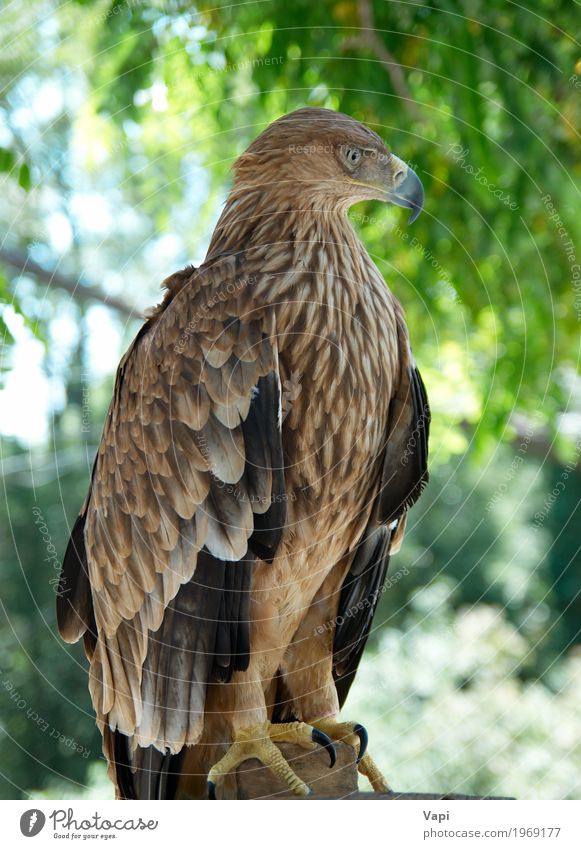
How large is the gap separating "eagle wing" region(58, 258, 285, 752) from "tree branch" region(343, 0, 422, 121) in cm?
175

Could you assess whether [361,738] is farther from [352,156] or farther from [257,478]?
[352,156]

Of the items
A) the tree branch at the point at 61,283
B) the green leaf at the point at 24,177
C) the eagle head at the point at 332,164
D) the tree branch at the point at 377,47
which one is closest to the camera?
the eagle head at the point at 332,164

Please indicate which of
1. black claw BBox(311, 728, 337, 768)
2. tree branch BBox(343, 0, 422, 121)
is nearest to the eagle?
black claw BBox(311, 728, 337, 768)

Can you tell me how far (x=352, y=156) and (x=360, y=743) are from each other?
125 cm

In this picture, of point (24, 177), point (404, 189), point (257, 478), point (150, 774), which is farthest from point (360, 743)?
point (24, 177)

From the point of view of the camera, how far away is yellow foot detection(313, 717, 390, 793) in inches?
77.1

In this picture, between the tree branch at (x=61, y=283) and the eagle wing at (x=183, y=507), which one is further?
the tree branch at (x=61, y=283)

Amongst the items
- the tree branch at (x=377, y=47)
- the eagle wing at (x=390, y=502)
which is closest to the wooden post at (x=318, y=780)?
the eagle wing at (x=390, y=502)

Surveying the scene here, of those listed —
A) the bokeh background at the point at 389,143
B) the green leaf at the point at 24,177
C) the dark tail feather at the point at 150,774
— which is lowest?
the dark tail feather at the point at 150,774

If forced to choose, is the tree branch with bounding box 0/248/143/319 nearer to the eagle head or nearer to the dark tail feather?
the eagle head

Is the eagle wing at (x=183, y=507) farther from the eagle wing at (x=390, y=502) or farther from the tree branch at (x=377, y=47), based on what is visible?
the tree branch at (x=377, y=47)

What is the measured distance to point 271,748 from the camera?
1887 mm

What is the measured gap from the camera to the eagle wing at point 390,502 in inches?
79.4

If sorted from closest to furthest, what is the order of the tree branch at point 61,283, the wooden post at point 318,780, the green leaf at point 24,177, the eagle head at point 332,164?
the wooden post at point 318,780, the eagle head at point 332,164, the green leaf at point 24,177, the tree branch at point 61,283
